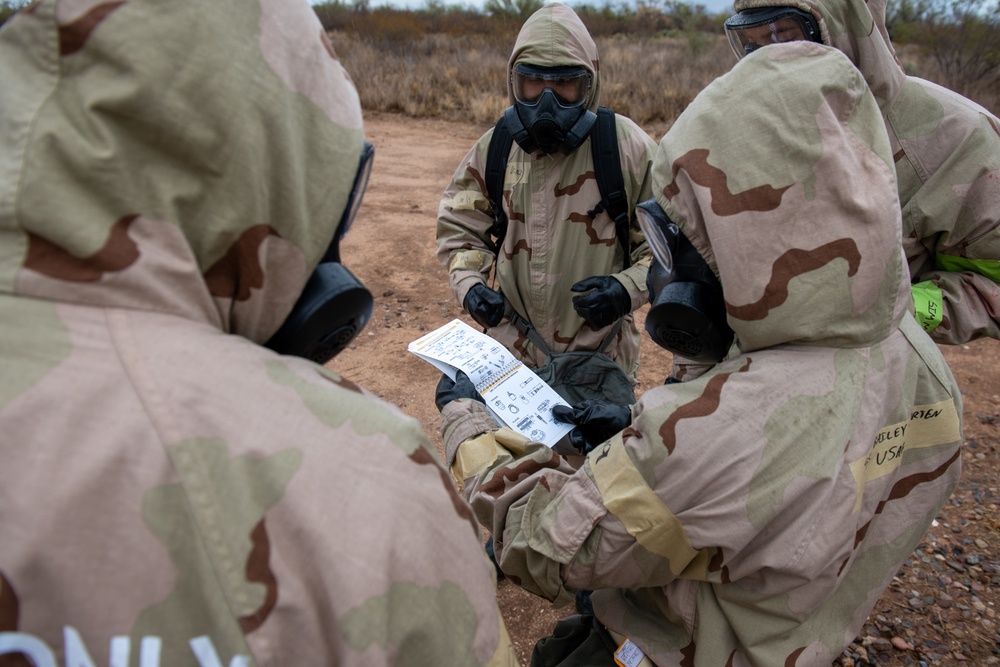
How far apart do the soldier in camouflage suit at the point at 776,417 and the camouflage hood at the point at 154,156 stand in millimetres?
816

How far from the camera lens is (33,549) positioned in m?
0.69

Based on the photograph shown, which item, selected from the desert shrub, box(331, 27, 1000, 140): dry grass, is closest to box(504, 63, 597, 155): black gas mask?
box(331, 27, 1000, 140): dry grass

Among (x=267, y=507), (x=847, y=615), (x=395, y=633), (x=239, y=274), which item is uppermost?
(x=239, y=274)

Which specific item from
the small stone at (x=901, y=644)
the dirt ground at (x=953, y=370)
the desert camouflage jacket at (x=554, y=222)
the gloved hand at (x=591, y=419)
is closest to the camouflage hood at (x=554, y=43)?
the desert camouflage jacket at (x=554, y=222)

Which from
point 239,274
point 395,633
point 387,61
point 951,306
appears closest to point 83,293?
point 239,274

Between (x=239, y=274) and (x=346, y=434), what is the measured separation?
11.2 inches

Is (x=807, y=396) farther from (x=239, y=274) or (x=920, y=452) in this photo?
(x=239, y=274)

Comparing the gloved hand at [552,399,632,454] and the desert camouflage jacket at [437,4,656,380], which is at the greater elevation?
the desert camouflage jacket at [437,4,656,380]

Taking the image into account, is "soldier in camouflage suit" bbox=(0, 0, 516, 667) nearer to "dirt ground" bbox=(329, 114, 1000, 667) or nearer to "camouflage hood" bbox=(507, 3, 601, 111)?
"camouflage hood" bbox=(507, 3, 601, 111)

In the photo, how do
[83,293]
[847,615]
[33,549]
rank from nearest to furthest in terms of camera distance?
[33,549], [83,293], [847,615]

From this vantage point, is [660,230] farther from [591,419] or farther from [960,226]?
[960,226]

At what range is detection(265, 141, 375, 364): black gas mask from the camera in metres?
1.09

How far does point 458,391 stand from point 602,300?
0.83 metres

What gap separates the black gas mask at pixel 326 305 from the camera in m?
1.09
